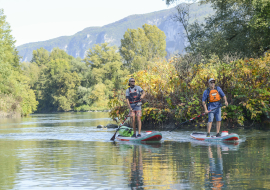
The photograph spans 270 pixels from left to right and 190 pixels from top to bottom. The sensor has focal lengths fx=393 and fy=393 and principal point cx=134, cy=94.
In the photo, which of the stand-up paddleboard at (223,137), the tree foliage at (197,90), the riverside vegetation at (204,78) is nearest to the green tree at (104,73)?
the riverside vegetation at (204,78)

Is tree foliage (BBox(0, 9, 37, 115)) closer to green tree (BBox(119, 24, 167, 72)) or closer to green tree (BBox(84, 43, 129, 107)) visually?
green tree (BBox(84, 43, 129, 107))

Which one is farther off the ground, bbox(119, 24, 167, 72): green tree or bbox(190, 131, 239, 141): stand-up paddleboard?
bbox(119, 24, 167, 72): green tree

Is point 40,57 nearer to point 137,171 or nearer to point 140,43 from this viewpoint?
point 140,43

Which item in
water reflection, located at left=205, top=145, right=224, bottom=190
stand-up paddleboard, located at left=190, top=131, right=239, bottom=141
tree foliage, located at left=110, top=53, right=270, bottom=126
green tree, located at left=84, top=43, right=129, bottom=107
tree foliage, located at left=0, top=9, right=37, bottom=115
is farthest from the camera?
green tree, located at left=84, top=43, right=129, bottom=107

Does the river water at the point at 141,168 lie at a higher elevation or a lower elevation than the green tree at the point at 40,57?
lower

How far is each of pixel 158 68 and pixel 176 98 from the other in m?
2.48

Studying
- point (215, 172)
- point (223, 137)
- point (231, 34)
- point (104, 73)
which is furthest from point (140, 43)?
point (215, 172)

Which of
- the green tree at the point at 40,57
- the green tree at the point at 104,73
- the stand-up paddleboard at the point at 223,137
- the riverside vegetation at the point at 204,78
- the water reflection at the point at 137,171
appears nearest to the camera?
the water reflection at the point at 137,171

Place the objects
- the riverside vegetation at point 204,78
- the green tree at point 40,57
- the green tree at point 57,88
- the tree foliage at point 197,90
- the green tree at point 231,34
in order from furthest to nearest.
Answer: the green tree at point 40,57 → the green tree at point 57,88 → the green tree at point 231,34 → the riverside vegetation at point 204,78 → the tree foliage at point 197,90

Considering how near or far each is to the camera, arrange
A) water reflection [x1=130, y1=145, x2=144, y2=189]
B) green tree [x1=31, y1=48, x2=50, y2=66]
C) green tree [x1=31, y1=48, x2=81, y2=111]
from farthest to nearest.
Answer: green tree [x1=31, y1=48, x2=50, y2=66] → green tree [x1=31, y1=48, x2=81, y2=111] → water reflection [x1=130, y1=145, x2=144, y2=189]

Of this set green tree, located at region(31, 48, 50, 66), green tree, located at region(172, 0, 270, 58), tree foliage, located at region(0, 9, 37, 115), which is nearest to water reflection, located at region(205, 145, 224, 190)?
green tree, located at region(172, 0, 270, 58)

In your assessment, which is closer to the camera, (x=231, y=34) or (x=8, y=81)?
(x=231, y=34)

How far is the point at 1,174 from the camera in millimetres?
7855

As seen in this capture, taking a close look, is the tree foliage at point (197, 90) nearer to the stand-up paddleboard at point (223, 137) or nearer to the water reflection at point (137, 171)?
the stand-up paddleboard at point (223, 137)
